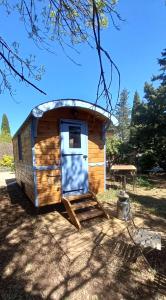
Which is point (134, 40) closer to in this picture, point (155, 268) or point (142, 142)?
point (155, 268)

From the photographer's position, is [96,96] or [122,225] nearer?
[96,96]

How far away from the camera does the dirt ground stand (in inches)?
95.4

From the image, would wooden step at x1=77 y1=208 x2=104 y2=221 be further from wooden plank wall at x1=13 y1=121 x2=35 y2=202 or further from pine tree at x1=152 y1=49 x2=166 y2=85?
pine tree at x1=152 y1=49 x2=166 y2=85

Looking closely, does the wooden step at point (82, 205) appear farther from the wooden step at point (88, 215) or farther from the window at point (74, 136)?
the window at point (74, 136)

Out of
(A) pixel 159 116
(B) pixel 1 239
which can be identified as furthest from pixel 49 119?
(A) pixel 159 116

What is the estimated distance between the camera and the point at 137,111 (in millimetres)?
14234

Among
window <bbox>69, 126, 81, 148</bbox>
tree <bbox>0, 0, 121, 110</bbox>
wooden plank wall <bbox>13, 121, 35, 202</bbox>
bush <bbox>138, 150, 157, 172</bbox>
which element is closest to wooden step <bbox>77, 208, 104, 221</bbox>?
wooden plank wall <bbox>13, 121, 35, 202</bbox>

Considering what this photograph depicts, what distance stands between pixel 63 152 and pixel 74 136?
0.64m

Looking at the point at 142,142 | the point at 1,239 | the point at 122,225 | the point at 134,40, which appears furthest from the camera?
the point at 142,142

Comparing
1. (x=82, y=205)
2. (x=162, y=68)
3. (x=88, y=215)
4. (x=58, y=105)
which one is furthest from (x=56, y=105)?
(x=162, y=68)

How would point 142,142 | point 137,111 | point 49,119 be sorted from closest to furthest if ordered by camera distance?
point 49,119
point 142,142
point 137,111

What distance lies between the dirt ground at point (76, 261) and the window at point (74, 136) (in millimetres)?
2057

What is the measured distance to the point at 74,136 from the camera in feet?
18.4

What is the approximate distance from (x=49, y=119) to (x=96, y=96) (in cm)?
346
